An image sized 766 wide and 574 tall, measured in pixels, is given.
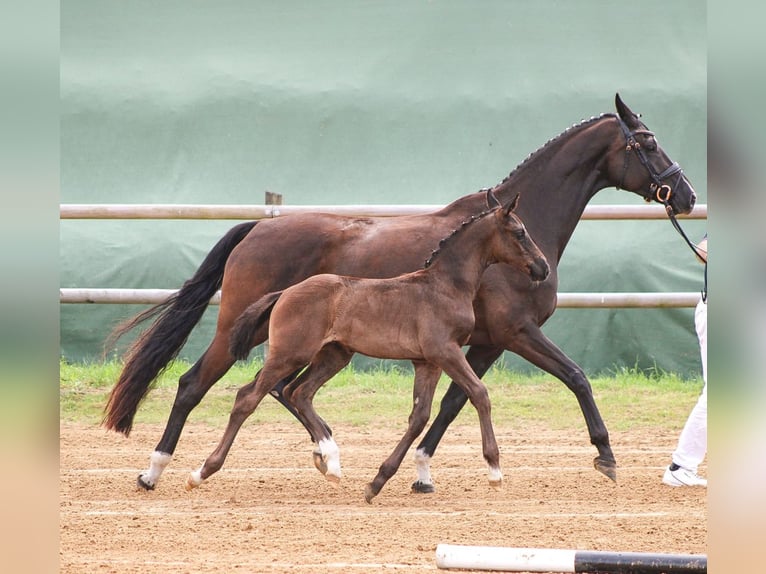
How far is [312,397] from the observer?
6.32m

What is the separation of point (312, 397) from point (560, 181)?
2126 mm

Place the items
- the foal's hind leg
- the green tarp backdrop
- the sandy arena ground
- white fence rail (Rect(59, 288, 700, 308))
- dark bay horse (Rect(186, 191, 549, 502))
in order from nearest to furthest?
1. the sandy arena ground
2. the foal's hind leg
3. dark bay horse (Rect(186, 191, 549, 502))
4. white fence rail (Rect(59, 288, 700, 308))
5. the green tarp backdrop

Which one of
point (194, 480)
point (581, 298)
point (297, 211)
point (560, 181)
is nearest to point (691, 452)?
point (560, 181)

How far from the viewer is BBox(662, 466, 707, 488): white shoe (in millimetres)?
6605

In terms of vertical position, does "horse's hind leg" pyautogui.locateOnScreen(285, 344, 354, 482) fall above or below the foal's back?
below

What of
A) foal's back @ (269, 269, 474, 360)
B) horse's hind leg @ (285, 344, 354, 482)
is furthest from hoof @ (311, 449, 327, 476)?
foal's back @ (269, 269, 474, 360)

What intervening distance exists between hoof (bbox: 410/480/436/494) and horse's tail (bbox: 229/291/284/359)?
1343 mm

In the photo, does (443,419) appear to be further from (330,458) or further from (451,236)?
(451,236)

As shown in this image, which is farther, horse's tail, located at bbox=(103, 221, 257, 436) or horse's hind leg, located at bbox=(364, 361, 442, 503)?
horse's tail, located at bbox=(103, 221, 257, 436)

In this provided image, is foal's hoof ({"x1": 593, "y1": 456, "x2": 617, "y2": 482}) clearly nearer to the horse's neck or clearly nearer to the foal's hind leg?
the foal's hind leg

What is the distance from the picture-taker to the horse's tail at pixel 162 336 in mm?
7047
